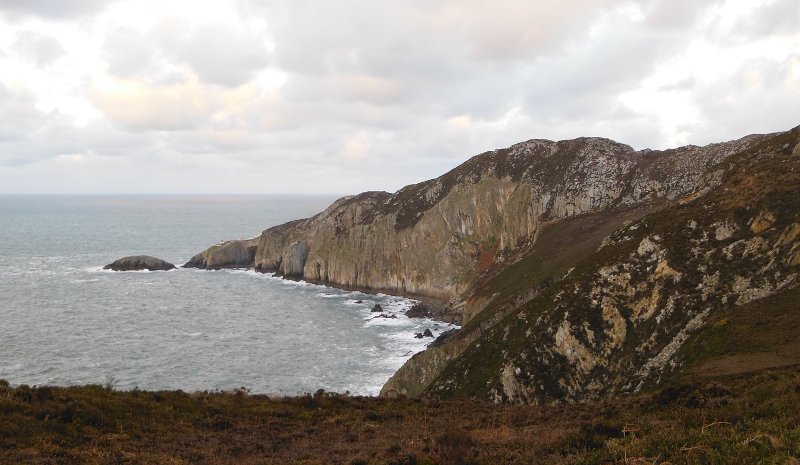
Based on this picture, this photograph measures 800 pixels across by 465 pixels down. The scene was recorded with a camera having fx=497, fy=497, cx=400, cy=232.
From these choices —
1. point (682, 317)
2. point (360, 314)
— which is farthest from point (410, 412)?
point (360, 314)

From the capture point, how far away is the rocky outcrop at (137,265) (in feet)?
352

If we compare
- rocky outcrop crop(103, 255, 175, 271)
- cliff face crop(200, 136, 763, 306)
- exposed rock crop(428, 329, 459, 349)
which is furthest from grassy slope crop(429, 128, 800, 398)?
rocky outcrop crop(103, 255, 175, 271)

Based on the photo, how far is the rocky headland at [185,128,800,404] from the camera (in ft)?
95.1

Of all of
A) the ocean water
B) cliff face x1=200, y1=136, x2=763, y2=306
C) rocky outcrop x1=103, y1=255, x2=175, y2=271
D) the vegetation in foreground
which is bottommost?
the ocean water

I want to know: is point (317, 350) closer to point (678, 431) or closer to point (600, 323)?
point (600, 323)

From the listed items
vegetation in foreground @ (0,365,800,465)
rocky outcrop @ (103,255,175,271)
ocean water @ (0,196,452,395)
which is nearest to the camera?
vegetation in foreground @ (0,365,800,465)

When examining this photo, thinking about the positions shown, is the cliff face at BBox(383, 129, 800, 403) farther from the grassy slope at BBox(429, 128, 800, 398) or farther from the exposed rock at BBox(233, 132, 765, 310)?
the exposed rock at BBox(233, 132, 765, 310)

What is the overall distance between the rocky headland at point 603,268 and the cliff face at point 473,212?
0.35 metres

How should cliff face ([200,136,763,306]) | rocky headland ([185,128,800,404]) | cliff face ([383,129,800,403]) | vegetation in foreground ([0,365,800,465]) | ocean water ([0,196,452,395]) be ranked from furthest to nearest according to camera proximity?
cliff face ([200,136,763,306])
ocean water ([0,196,452,395])
rocky headland ([185,128,800,404])
cliff face ([383,129,800,403])
vegetation in foreground ([0,365,800,465])

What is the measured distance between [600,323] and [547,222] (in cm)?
4906

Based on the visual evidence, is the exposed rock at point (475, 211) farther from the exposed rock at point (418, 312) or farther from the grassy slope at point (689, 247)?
the grassy slope at point (689, 247)

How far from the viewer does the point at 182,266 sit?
11569cm

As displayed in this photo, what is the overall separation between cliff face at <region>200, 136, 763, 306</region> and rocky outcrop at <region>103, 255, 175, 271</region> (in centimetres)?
911

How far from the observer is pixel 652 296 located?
32125 mm
